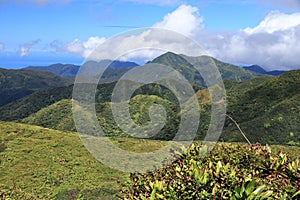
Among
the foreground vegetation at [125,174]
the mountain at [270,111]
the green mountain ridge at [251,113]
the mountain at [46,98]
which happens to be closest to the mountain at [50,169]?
the foreground vegetation at [125,174]

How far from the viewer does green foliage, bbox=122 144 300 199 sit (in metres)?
5.12

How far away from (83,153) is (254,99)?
6763 cm

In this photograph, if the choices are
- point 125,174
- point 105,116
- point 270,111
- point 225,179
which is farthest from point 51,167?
point 105,116

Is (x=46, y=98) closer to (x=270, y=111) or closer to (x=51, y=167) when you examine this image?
(x=270, y=111)

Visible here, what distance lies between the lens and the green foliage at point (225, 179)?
5117 millimetres

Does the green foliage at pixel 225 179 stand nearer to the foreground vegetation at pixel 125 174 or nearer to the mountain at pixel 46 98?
the foreground vegetation at pixel 125 174

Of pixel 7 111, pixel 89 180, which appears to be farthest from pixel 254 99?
pixel 7 111

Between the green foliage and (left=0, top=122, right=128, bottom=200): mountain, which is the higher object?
the green foliage

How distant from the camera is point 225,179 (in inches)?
219

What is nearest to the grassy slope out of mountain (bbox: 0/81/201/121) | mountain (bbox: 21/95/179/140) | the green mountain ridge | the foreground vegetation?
the foreground vegetation

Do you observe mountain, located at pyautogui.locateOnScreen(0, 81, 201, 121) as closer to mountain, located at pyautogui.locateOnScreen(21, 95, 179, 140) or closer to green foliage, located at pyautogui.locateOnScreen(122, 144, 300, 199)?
mountain, located at pyautogui.locateOnScreen(21, 95, 179, 140)

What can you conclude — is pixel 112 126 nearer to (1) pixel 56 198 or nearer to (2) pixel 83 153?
(2) pixel 83 153

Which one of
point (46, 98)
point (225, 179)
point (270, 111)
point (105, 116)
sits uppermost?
point (225, 179)

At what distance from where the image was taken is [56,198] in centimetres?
2202
